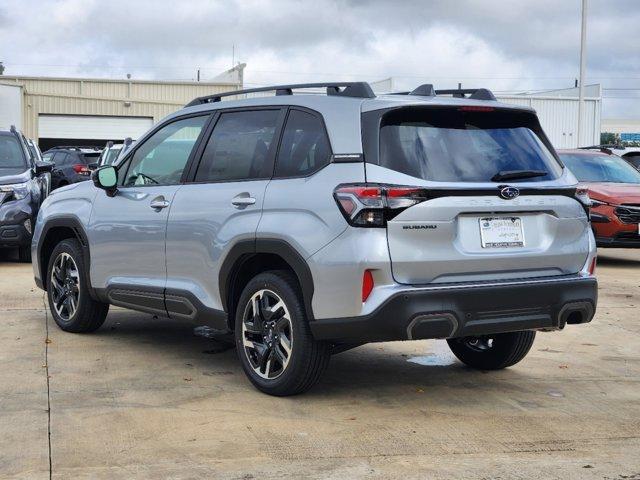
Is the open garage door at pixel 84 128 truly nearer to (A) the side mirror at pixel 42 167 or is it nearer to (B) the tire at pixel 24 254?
(B) the tire at pixel 24 254

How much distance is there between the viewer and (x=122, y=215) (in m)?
7.00

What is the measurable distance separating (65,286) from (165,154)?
5.22 ft

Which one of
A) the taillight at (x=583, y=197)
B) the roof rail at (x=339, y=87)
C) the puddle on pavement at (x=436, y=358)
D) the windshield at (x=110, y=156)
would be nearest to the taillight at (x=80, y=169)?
the windshield at (x=110, y=156)

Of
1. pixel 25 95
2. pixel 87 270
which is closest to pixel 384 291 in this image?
pixel 87 270

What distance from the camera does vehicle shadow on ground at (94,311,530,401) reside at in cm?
615

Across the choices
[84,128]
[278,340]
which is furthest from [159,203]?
[84,128]

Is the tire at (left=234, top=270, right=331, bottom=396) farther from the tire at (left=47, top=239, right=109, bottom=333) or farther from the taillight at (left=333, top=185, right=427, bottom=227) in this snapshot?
the tire at (left=47, top=239, right=109, bottom=333)

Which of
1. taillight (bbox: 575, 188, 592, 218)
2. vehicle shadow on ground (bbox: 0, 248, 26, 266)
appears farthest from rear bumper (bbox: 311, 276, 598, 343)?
vehicle shadow on ground (bbox: 0, 248, 26, 266)

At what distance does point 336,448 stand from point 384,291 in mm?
851

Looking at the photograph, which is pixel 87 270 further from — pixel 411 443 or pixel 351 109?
pixel 411 443

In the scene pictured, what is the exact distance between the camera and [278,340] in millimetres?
5676

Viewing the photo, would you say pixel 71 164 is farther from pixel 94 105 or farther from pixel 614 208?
pixel 94 105

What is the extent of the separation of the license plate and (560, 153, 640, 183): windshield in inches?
359

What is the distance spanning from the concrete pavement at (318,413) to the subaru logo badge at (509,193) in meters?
1.22
